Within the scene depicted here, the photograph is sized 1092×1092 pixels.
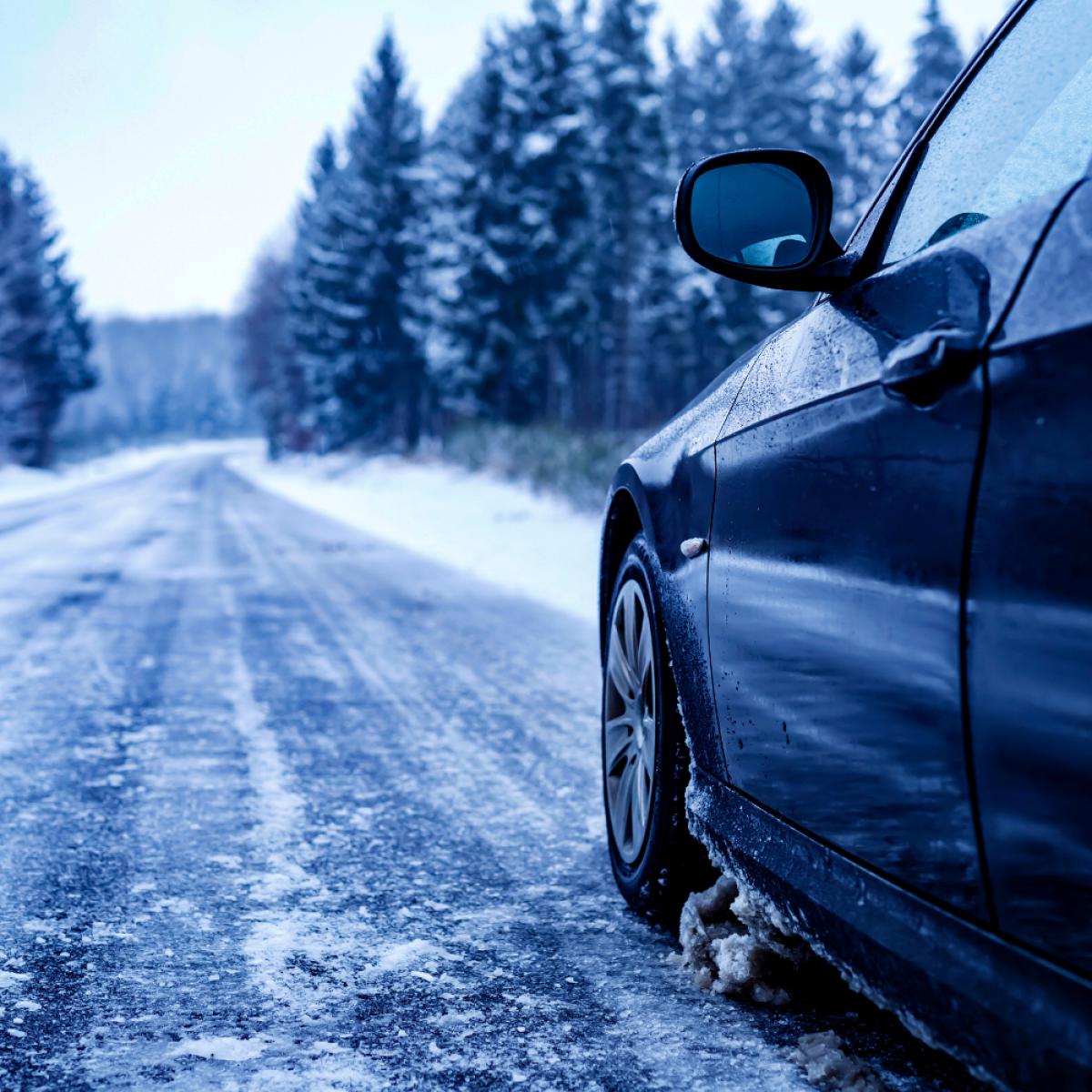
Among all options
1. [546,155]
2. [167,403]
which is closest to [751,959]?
[546,155]

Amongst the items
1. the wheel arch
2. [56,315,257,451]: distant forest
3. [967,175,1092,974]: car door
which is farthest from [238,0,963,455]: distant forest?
[56,315,257,451]: distant forest

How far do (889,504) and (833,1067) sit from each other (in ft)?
3.50

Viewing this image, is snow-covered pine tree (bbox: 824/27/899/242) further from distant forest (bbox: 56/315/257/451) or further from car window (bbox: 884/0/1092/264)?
distant forest (bbox: 56/315/257/451)

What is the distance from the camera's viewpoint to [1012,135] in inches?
79.7

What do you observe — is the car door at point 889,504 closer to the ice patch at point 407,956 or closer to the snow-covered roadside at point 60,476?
the ice patch at point 407,956

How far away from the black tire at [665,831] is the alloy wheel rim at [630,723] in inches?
1.5

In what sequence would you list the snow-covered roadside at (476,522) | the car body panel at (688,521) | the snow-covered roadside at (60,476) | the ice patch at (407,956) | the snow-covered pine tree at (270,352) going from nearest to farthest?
the car body panel at (688,521), the ice patch at (407,956), the snow-covered roadside at (476,522), the snow-covered roadside at (60,476), the snow-covered pine tree at (270,352)

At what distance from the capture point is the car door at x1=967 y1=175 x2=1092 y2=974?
1.28m

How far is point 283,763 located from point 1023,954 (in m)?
3.55

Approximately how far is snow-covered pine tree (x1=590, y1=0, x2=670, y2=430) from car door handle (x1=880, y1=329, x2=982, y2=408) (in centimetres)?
3812

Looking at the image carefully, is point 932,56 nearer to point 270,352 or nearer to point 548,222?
point 548,222

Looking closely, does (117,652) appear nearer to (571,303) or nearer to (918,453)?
(918,453)

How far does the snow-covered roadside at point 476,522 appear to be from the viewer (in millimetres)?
11703

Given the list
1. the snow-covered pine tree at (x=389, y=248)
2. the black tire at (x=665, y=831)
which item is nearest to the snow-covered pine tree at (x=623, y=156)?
the snow-covered pine tree at (x=389, y=248)
